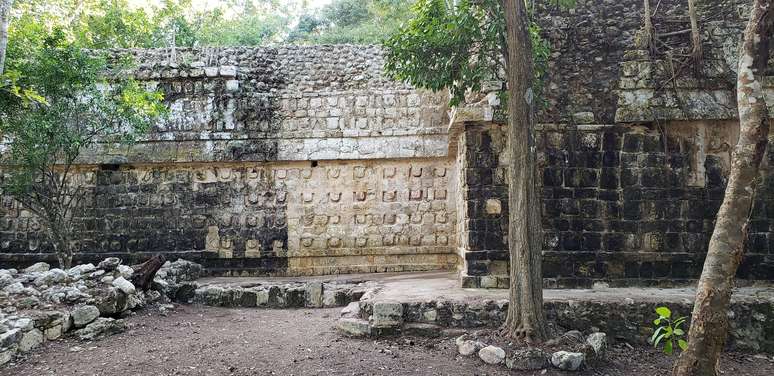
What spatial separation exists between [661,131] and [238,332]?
6.40 metres

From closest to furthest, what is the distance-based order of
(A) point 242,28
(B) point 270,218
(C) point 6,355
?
(C) point 6,355 → (B) point 270,218 → (A) point 242,28

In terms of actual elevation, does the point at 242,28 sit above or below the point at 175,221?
above

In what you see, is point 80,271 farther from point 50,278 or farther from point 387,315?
point 387,315

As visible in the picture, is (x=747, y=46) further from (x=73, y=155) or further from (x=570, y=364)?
(x=73, y=155)

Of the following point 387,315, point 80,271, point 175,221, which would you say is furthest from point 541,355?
point 175,221

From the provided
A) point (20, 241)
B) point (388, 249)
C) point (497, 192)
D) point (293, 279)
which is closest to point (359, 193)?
point (388, 249)

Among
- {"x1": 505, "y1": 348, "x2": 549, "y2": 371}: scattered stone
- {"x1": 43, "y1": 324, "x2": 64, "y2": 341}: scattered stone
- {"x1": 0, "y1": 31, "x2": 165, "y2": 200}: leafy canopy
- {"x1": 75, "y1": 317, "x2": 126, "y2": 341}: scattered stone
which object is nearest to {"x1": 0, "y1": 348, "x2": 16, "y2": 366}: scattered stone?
{"x1": 43, "y1": 324, "x2": 64, "y2": 341}: scattered stone

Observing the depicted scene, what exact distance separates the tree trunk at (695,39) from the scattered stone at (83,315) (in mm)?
8619

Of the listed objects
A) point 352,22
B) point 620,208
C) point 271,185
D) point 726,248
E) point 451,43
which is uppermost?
point 352,22

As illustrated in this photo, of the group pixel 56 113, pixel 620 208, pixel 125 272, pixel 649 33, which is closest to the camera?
pixel 620 208

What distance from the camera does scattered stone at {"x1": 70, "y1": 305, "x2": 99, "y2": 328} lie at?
625 cm

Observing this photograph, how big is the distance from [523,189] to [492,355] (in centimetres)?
176

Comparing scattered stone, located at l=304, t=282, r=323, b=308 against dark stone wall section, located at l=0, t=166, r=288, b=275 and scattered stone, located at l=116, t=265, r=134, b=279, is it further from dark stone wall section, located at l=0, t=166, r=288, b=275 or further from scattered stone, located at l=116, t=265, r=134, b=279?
scattered stone, located at l=116, t=265, r=134, b=279

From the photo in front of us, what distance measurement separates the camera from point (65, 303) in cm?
654
